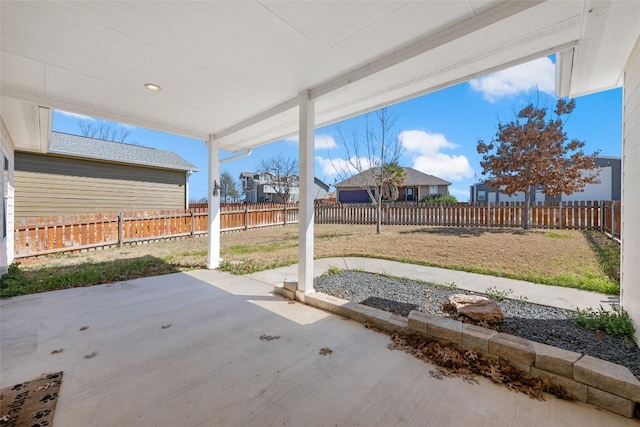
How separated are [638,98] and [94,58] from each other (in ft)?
14.9

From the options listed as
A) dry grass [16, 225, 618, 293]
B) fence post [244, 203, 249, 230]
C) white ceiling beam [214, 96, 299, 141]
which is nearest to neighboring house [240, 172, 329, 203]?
fence post [244, 203, 249, 230]

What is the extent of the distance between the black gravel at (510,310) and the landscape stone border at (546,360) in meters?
0.38

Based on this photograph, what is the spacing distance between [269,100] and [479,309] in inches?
132

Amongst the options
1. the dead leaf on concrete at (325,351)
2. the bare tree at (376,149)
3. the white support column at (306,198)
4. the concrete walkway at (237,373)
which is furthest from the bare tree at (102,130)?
the dead leaf on concrete at (325,351)

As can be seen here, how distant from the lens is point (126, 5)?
1.89 meters

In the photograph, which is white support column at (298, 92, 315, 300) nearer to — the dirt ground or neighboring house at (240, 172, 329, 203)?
the dirt ground

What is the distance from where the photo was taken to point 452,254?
19.0ft

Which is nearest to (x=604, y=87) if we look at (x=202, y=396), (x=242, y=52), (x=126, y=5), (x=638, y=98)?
(x=638, y=98)

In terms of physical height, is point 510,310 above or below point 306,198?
below

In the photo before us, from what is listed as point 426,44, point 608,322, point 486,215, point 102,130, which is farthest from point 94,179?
point 102,130

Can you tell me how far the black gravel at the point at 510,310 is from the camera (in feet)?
6.91

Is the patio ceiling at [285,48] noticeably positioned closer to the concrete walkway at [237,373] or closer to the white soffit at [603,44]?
the white soffit at [603,44]

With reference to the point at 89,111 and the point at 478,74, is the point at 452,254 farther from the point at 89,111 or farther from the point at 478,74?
the point at 89,111

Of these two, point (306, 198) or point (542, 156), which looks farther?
point (542, 156)
